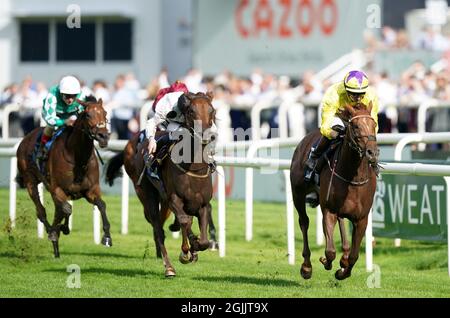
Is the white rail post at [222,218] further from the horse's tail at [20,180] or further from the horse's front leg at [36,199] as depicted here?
the horse's tail at [20,180]

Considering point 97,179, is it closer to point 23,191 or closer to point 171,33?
point 23,191

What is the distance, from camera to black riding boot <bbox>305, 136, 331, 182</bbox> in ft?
31.5

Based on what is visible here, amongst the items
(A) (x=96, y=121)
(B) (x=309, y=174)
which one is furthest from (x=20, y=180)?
(B) (x=309, y=174)

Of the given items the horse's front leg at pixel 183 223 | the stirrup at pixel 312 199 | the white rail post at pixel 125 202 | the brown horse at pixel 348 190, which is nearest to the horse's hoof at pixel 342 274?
the brown horse at pixel 348 190

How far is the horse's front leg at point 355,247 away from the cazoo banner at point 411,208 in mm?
1837

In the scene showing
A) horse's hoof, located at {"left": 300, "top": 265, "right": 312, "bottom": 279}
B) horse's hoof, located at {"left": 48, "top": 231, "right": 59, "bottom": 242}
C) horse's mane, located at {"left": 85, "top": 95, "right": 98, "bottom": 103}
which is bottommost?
horse's hoof, located at {"left": 300, "top": 265, "right": 312, "bottom": 279}

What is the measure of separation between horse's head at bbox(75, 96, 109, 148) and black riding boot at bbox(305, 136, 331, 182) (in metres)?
2.25

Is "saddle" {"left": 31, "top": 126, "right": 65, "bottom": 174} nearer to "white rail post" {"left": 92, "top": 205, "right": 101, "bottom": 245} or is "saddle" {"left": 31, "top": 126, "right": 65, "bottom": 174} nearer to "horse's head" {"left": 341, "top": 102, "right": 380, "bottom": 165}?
"white rail post" {"left": 92, "top": 205, "right": 101, "bottom": 245}

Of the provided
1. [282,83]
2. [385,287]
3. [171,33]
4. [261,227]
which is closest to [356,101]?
[385,287]

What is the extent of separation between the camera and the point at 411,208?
11625 millimetres

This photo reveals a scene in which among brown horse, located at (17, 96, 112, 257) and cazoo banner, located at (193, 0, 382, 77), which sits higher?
cazoo banner, located at (193, 0, 382, 77)

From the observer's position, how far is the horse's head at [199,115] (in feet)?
31.5

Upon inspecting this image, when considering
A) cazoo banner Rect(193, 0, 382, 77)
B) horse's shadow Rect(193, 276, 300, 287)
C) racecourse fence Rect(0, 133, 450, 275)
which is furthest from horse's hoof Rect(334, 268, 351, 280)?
cazoo banner Rect(193, 0, 382, 77)

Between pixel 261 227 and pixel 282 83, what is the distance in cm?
501
